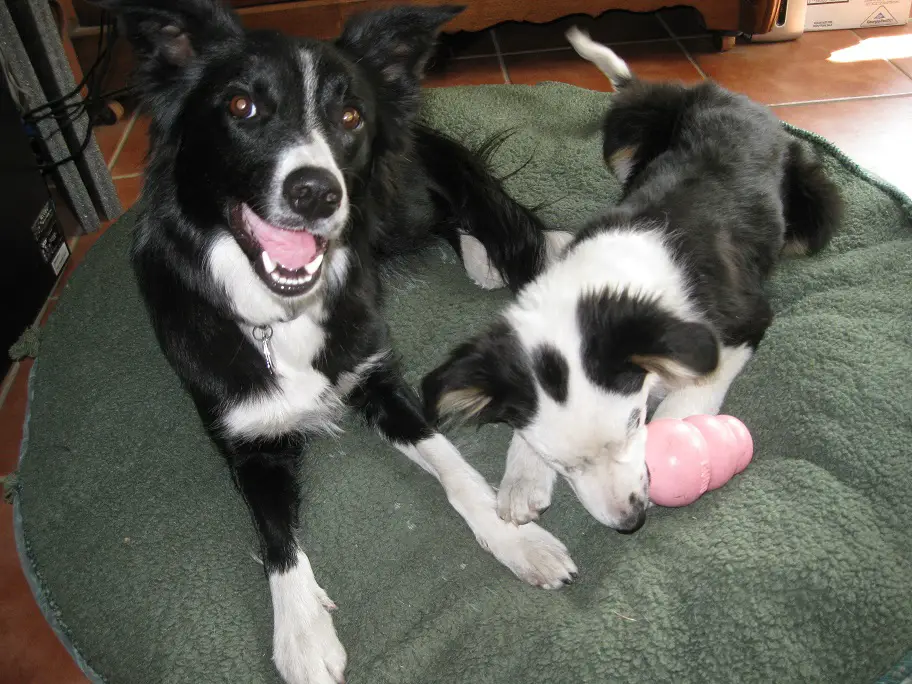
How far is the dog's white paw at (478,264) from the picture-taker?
2.74 meters

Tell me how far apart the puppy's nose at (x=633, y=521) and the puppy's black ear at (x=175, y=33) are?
1377 millimetres

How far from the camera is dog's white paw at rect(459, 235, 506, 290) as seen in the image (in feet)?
8.98

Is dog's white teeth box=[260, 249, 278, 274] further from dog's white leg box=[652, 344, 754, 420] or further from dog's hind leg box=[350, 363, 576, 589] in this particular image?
dog's white leg box=[652, 344, 754, 420]

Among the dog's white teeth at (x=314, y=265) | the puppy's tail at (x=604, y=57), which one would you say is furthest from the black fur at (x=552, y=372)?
the puppy's tail at (x=604, y=57)

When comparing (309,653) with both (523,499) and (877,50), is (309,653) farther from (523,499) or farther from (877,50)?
(877,50)

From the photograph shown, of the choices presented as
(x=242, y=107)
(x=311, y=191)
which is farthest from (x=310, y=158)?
(x=242, y=107)

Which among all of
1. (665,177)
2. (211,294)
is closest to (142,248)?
(211,294)

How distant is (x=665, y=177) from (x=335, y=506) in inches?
53.1

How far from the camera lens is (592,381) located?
1681mm

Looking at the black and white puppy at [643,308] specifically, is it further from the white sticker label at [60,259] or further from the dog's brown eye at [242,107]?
the white sticker label at [60,259]

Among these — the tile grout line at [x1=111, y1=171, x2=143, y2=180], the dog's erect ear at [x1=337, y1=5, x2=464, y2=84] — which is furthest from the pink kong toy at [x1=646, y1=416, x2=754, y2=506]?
the tile grout line at [x1=111, y1=171, x2=143, y2=180]

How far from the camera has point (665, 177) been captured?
2.35 m

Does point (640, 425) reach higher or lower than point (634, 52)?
higher

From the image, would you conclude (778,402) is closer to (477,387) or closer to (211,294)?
(477,387)
